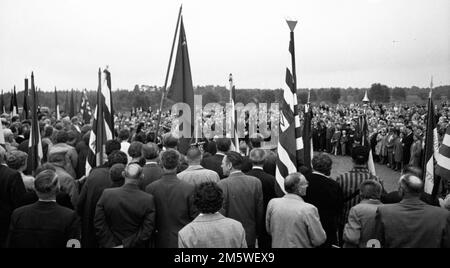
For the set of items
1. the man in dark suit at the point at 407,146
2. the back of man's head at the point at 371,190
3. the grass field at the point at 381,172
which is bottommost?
the grass field at the point at 381,172

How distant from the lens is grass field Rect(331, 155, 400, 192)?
15.5 metres

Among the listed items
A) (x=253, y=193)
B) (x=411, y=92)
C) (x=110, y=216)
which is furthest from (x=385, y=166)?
(x=411, y=92)

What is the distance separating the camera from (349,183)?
5758 mm

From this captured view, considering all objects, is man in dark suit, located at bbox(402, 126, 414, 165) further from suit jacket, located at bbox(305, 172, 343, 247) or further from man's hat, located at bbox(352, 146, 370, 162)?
suit jacket, located at bbox(305, 172, 343, 247)

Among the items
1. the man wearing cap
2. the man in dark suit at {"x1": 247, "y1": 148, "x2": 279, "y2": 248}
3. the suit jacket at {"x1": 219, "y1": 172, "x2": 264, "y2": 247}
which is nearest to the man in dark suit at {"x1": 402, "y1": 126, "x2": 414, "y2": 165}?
the man wearing cap

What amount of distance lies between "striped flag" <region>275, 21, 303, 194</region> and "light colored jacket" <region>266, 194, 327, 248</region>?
4.87 feet

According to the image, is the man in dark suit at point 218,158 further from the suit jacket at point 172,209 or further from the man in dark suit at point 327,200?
the suit jacket at point 172,209

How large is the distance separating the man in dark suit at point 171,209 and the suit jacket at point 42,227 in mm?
1050

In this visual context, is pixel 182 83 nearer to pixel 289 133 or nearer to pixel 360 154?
pixel 289 133

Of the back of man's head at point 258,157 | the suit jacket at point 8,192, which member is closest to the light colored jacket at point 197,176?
the back of man's head at point 258,157

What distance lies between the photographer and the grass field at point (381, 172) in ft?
50.8

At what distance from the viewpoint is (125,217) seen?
4.79 metres
